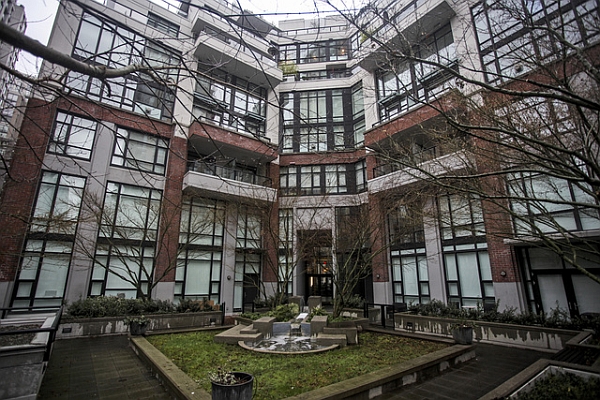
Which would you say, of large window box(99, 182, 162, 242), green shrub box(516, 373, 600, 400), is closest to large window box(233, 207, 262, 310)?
large window box(99, 182, 162, 242)

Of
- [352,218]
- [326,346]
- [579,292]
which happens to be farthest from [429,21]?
[326,346]

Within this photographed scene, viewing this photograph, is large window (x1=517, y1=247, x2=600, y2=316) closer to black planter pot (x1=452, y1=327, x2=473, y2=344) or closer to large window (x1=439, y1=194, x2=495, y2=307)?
large window (x1=439, y1=194, x2=495, y2=307)

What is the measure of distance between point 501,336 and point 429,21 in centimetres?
1674

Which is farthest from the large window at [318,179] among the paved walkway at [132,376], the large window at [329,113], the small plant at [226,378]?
the small plant at [226,378]

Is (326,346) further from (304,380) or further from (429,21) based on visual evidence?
(429,21)

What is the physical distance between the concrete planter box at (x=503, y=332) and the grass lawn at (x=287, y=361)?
2550 millimetres

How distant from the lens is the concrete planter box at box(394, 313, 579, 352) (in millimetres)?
9352

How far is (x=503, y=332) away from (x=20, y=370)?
517 inches

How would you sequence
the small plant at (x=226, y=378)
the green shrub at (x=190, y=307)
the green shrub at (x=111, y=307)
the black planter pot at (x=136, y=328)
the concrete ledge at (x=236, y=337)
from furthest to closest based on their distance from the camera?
the green shrub at (x=190, y=307) → the green shrub at (x=111, y=307) → the black planter pot at (x=136, y=328) → the concrete ledge at (x=236, y=337) → the small plant at (x=226, y=378)

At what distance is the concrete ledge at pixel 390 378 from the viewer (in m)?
4.88

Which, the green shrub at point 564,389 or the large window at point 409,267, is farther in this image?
the large window at point 409,267

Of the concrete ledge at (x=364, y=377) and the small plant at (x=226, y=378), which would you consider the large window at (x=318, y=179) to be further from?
the small plant at (x=226, y=378)

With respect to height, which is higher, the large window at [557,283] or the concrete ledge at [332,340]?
the large window at [557,283]

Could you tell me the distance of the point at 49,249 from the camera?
47.2 ft
